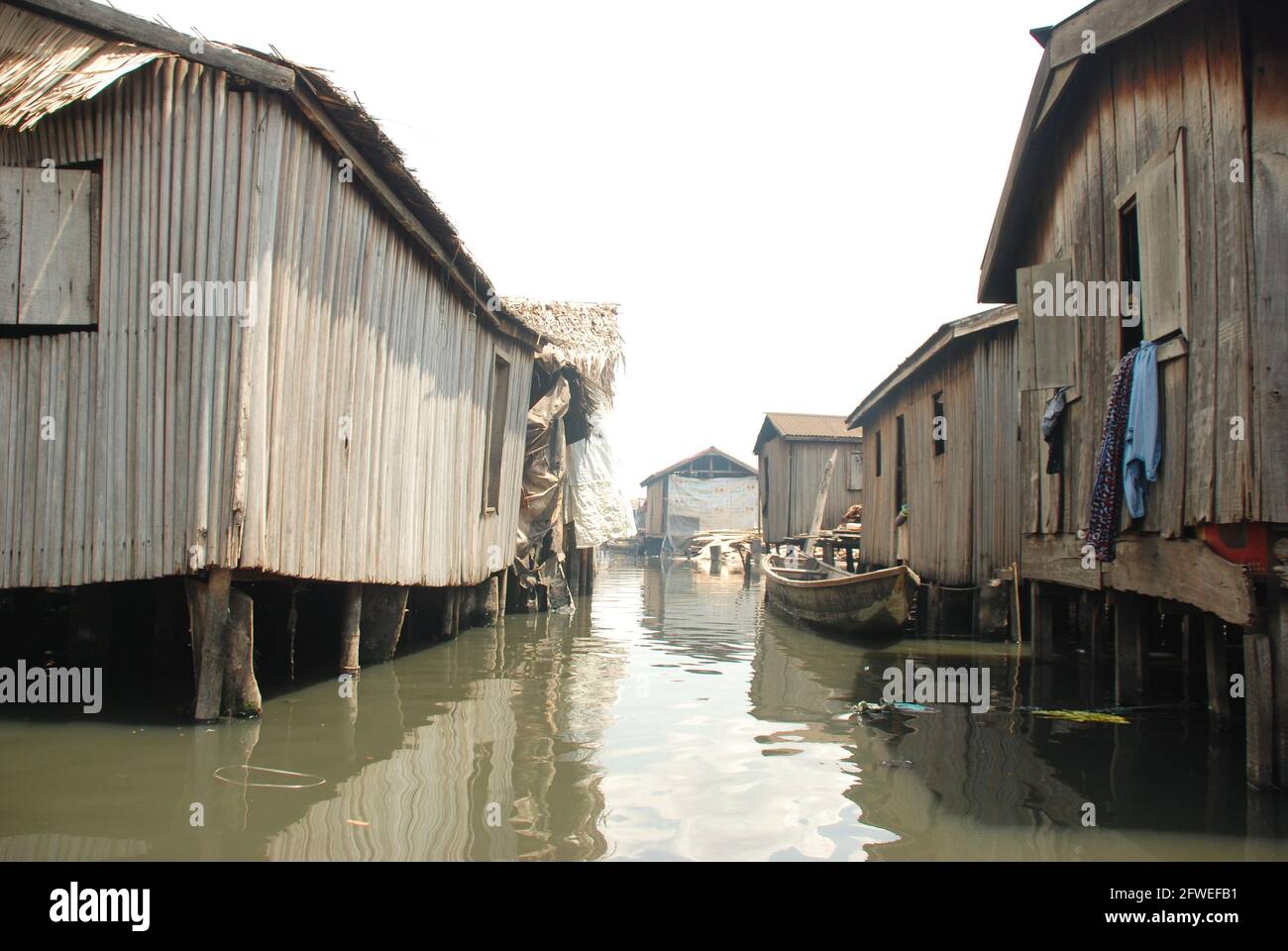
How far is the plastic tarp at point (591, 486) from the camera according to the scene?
1788 centimetres

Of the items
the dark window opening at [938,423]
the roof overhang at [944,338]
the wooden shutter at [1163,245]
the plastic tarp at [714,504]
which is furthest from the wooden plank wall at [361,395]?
the plastic tarp at [714,504]

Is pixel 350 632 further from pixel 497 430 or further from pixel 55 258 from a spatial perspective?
pixel 497 430

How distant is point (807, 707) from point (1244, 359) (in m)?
4.53

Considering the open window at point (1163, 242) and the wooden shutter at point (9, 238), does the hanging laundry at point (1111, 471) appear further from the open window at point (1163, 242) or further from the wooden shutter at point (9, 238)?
the wooden shutter at point (9, 238)

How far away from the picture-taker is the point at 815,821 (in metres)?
5.04

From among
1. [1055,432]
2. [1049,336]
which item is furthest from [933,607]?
Answer: [1049,336]

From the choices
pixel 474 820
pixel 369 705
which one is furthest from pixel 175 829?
pixel 369 705

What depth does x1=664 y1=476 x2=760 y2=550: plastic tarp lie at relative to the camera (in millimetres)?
41219

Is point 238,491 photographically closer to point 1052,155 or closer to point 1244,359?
point 1244,359

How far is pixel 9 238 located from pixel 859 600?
986cm

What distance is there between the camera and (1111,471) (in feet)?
22.7

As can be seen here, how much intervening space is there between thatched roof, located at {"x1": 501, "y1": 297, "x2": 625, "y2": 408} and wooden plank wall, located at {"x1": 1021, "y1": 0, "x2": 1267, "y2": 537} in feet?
28.2

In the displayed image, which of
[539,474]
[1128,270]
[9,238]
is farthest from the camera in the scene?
[539,474]

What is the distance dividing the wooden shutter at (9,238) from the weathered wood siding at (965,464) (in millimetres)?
10661
